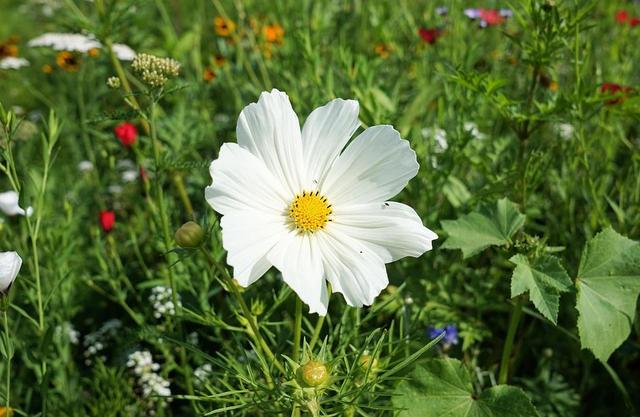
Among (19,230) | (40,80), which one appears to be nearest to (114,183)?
(19,230)

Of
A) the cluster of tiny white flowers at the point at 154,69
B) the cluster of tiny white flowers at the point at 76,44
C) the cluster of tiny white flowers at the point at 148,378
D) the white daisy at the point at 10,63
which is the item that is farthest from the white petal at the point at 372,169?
the white daisy at the point at 10,63

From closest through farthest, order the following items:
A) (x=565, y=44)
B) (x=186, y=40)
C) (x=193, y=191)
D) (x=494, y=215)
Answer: (x=494, y=215) → (x=565, y=44) → (x=193, y=191) → (x=186, y=40)

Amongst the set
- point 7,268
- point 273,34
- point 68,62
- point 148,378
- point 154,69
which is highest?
point 154,69

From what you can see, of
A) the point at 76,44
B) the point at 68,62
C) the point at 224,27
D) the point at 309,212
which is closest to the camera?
the point at 309,212

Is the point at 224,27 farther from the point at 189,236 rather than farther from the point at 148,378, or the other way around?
the point at 189,236

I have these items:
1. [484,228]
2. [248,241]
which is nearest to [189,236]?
[248,241]

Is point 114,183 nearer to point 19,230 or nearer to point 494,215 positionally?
point 19,230
